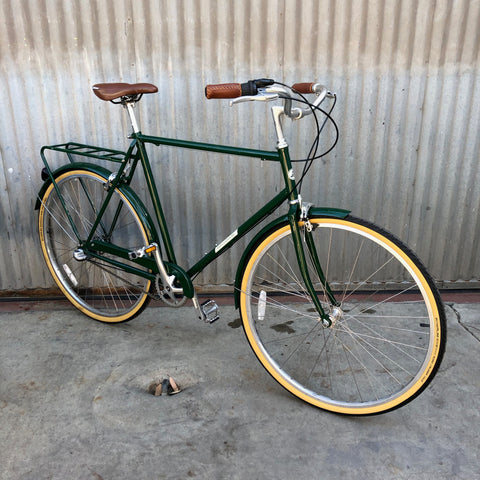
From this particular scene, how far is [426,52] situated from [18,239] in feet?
10.1

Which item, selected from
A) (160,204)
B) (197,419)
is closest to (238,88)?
(160,204)

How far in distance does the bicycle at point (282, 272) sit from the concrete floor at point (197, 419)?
0.51ft

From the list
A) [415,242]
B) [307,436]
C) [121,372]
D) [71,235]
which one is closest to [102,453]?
[121,372]

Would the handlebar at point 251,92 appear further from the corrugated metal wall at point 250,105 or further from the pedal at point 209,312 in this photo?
the pedal at point 209,312

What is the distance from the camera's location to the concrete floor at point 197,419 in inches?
84.3

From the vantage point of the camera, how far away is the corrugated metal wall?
119 inches

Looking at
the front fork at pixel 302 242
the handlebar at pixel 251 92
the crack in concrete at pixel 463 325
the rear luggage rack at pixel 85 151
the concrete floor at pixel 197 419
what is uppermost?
the handlebar at pixel 251 92

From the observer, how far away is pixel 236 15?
302cm

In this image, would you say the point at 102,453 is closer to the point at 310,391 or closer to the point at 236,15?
the point at 310,391

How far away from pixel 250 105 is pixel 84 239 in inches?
57.4

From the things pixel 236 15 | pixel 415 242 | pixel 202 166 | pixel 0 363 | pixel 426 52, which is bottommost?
pixel 0 363

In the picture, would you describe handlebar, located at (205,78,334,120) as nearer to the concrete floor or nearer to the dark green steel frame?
the dark green steel frame

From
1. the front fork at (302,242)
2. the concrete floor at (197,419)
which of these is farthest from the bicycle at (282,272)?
the concrete floor at (197,419)

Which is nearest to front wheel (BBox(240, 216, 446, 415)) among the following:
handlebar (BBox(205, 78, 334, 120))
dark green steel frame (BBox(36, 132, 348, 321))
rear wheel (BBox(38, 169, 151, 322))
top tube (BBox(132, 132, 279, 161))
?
dark green steel frame (BBox(36, 132, 348, 321))
